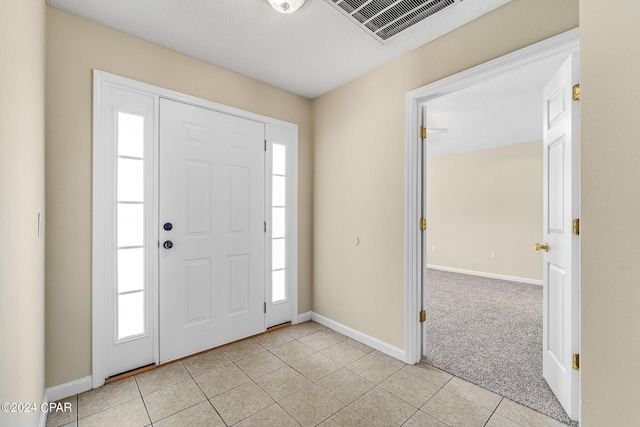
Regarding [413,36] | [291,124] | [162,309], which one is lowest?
[162,309]

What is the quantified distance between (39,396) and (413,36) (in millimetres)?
3332

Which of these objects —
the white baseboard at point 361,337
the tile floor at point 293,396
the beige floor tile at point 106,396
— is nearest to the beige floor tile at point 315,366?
the tile floor at point 293,396

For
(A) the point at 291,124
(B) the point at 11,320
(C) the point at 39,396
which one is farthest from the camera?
(A) the point at 291,124

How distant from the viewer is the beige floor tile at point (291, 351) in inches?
95.0

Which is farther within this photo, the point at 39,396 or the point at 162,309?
the point at 162,309

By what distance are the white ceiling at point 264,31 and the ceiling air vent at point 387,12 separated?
61 mm

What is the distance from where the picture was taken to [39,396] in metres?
1.56

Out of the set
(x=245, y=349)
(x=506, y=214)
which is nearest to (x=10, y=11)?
(x=245, y=349)

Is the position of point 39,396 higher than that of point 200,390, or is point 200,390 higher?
point 39,396

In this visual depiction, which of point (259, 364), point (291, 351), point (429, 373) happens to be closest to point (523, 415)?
point (429, 373)

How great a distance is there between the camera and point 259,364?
231 cm

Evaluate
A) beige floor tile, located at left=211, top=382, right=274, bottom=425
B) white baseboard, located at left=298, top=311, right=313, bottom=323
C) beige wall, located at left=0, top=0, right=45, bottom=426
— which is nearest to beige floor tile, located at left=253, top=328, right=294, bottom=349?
white baseboard, located at left=298, top=311, right=313, bottom=323

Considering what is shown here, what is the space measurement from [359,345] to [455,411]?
3.37 ft

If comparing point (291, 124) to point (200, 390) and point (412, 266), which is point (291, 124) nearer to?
point (412, 266)
